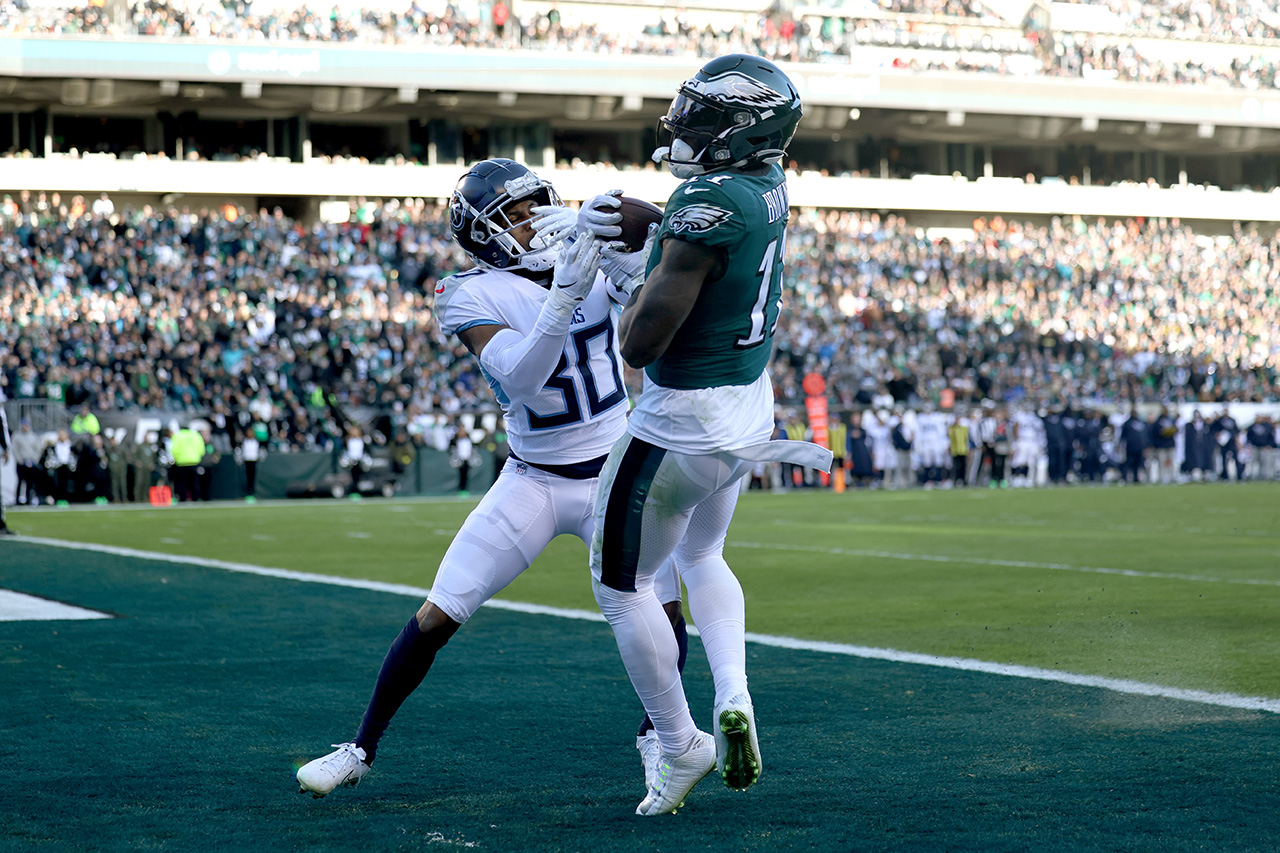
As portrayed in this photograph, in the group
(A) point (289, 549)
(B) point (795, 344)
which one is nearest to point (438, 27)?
(B) point (795, 344)

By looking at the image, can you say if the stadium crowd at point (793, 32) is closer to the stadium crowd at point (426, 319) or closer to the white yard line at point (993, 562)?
the stadium crowd at point (426, 319)

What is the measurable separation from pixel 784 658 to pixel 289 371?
1963cm

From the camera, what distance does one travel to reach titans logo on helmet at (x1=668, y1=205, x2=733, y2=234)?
3.38 meters

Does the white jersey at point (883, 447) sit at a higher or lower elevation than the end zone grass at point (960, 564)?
lower

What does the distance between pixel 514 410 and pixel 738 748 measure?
123cm

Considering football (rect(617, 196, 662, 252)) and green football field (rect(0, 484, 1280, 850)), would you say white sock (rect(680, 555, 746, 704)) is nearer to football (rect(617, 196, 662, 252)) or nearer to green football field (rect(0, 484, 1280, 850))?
green football field (rect(0, 484, 1280, 850))

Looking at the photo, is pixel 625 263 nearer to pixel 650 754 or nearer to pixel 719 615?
pixel 719 615

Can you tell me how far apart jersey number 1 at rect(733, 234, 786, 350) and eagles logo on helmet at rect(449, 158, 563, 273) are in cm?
86

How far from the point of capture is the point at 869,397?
27.4 meters

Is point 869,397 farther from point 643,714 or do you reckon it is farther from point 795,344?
point 643,714

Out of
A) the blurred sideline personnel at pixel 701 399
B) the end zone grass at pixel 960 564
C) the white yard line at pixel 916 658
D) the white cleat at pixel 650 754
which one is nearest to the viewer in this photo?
the blurred sideline personnel at pixel 701 399

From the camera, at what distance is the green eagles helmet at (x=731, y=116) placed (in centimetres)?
357

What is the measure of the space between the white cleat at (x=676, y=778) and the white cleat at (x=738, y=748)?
5.6 inches

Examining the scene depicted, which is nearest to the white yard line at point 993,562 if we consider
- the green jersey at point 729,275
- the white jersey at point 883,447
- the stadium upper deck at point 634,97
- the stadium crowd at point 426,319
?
the green jersey at point 729,275
